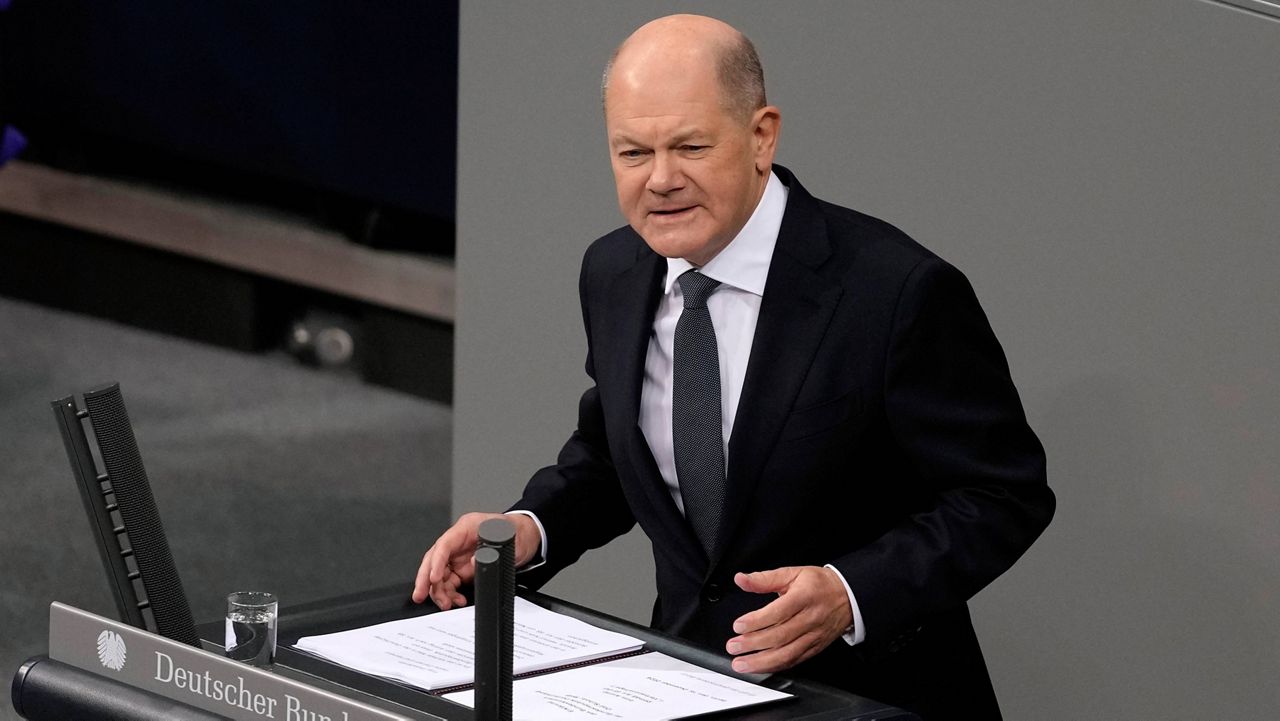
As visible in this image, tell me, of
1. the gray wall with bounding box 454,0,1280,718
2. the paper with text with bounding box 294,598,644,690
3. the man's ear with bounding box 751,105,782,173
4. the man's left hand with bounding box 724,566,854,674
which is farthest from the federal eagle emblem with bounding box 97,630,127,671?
the gray wall with bounding box 454,0,1280,718

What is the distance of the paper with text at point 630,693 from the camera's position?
1716 mm

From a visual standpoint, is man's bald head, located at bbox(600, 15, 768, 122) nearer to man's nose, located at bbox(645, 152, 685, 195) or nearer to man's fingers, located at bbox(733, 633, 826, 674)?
man's nose, located at bbox(645, 152, 685, 195)

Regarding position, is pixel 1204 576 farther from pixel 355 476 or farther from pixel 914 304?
pixel 355 476

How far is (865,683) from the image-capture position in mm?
2129

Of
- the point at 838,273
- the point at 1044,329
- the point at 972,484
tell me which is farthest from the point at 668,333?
the point at 1044,329

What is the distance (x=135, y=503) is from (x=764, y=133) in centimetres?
75

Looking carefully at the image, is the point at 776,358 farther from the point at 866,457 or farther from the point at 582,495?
the point at 582,495

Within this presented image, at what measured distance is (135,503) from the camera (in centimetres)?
174

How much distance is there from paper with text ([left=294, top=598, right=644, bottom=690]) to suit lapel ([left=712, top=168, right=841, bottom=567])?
23cm

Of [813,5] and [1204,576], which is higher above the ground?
[813,5]

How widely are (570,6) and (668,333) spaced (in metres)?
1.25

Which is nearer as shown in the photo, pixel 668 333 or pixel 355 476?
pixel 668 333

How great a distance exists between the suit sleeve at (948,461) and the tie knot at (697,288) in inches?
8.1

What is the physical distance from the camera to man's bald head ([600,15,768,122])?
1.98 metres
